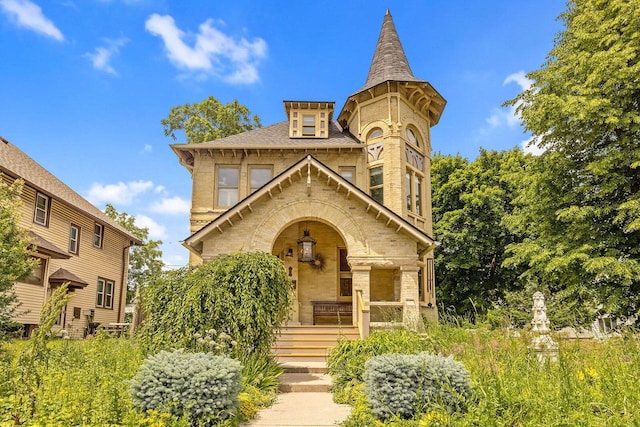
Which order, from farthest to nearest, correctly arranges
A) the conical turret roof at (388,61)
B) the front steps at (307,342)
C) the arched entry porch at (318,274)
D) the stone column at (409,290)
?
the conical turret roof at (388,61), the arched entry porch at (318,274), the stone column at (409,290), the front steps at (307,342)

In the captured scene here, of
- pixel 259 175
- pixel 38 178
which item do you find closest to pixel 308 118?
pixel 259 175

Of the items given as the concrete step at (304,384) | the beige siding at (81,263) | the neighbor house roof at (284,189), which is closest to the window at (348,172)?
the neighbor house roof at (284,189)

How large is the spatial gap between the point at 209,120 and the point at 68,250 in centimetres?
1363

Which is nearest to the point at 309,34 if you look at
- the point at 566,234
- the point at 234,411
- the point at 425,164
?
the point at 425,164

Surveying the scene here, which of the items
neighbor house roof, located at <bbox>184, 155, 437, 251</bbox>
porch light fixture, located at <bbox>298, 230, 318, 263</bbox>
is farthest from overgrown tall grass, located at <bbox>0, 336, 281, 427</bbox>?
porch light fixture, located at <bbox>298, 230, 318, 263</bbox>

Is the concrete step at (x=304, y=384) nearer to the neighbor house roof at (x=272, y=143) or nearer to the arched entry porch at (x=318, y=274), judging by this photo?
the arched entry porch at (x=318, y=274)

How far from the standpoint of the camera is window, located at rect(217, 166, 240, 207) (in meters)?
19.8

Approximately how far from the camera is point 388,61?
2175 centimetres

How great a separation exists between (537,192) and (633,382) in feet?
36.1

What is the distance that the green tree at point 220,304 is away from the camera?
9.02 meters

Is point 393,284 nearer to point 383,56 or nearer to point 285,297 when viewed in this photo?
point 285,297

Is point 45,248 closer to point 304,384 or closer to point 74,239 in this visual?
point 74,239

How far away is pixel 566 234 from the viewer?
1470 centimetres

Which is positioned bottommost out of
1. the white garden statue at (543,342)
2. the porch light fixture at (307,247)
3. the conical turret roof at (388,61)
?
the white garden statue at (543,342)
